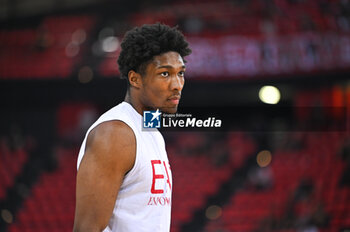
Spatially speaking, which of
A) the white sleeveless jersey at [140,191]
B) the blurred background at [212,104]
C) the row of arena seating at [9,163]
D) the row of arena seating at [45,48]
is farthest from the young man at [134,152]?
the row of arena seating at [45,48]

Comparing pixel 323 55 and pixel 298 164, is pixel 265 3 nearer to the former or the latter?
pixel 323 55

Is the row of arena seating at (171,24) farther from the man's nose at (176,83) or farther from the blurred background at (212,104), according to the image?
the man's nose at (176,83)

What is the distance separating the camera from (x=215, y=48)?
10.2 metres

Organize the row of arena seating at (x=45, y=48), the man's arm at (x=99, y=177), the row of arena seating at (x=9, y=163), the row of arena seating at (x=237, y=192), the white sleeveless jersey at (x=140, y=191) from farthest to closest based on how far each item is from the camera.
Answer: the row of arena seating at (x=45, y=48) < the row of arena seating at (x=9, y=163) < the row of arena seating at (x=237, y=192) < the white sleeveless jersey at (x=140, y=191) < the man's arm at (x=99, y=177)

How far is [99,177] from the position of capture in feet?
5.98

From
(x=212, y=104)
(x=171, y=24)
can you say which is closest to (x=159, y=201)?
(x=212, y=104)

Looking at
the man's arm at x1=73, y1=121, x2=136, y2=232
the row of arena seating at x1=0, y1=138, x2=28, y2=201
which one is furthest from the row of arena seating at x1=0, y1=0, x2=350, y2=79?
the man's arm at x1=73, y1=121, x2=136, y2=232

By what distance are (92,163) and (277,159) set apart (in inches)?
313

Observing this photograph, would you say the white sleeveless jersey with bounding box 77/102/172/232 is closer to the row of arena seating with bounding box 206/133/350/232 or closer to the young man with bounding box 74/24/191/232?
the young man with bounding box 74/24/191/232

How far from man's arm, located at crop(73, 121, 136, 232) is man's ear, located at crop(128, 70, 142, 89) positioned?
1.01ft

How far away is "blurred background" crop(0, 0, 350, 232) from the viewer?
8648 millimetres

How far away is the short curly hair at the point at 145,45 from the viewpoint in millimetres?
2088

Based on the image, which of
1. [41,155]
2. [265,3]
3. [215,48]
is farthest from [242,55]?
[41,155]

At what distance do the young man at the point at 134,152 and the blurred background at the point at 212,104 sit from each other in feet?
20.6
